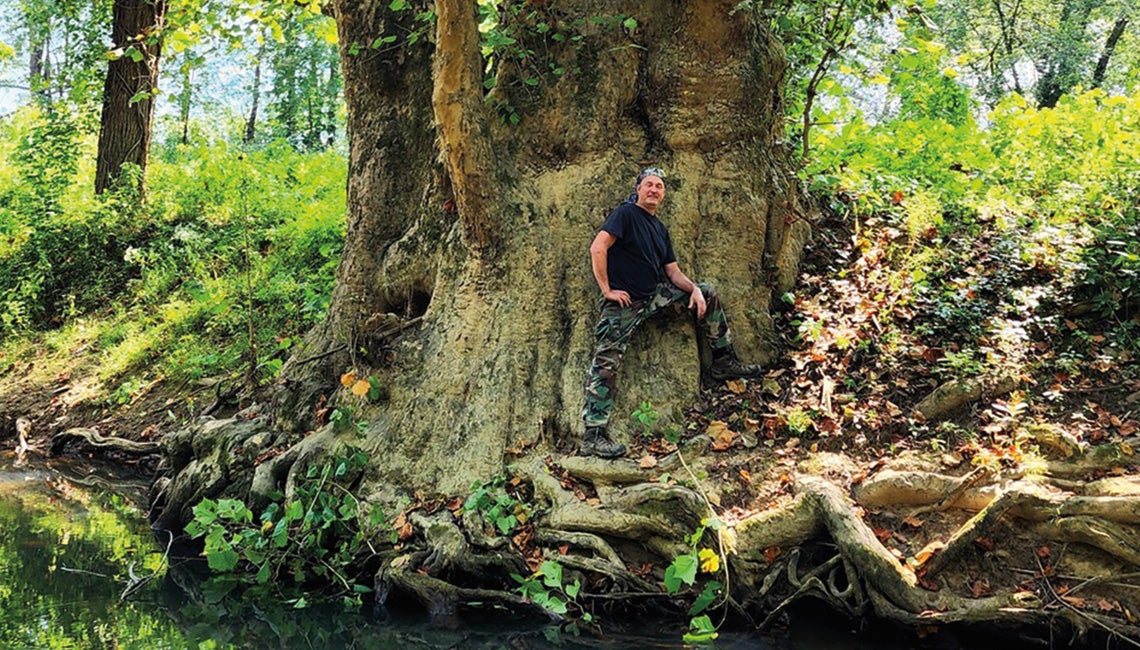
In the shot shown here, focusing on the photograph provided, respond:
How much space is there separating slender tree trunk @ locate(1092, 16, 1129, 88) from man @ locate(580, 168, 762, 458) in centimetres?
1357

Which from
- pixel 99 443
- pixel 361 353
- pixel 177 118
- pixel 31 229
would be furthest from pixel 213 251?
pixel 177 118

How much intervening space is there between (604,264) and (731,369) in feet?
4.30

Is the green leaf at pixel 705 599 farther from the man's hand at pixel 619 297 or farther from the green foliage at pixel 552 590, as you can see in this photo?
the man's hand at pixel 619 297

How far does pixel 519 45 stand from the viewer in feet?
21.6

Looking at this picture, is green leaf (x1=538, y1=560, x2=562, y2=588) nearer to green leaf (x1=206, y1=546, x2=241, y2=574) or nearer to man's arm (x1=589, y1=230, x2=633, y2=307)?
man's arm (x1=589, y1=230, x2=633, y2=307)

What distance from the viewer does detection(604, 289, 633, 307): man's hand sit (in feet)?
18.9

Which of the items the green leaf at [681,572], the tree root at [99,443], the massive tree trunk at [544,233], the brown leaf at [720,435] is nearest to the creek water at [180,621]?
the green leaf at [681,572]

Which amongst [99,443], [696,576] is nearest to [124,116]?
[99,443]

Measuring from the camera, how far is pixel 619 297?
5754 mm

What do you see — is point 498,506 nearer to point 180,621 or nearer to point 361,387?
point 361,387

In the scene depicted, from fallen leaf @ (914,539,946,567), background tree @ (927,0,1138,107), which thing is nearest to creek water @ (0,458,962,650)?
fallen leaf @ (914,539,946,567)

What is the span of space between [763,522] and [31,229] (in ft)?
40.7

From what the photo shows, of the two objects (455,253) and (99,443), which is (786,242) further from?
(99,443)

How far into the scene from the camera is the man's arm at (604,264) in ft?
18.6
